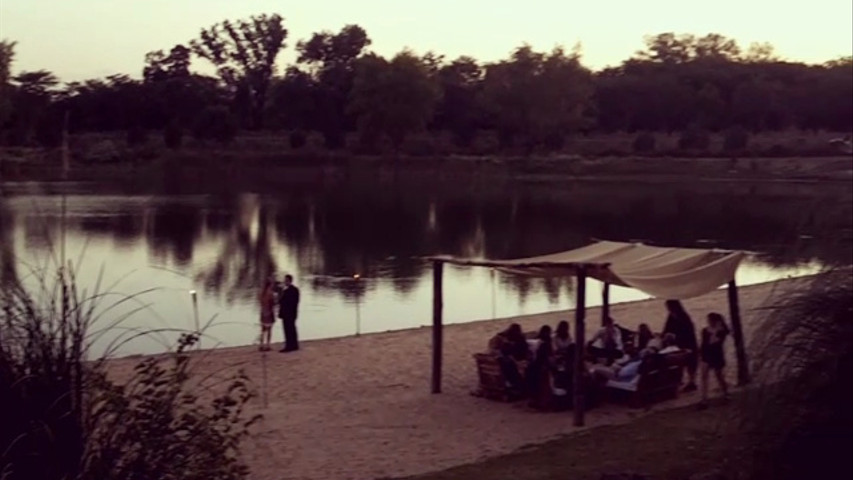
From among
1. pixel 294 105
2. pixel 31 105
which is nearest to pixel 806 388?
pixel 31 105

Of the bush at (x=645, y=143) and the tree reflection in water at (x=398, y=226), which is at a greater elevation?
the bush at (x=645, y=143)

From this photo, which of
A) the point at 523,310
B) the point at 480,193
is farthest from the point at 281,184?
the point at 523,310

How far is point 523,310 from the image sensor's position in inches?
911

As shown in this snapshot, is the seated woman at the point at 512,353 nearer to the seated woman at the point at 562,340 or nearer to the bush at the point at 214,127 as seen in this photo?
the seated woman at the point at 562,340

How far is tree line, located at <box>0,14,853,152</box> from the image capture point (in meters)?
79.0

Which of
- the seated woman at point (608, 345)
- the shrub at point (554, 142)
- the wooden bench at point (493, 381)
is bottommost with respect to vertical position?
the wooden bench at point (493, 381)

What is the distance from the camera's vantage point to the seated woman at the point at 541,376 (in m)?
12.0

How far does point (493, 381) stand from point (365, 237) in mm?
25226

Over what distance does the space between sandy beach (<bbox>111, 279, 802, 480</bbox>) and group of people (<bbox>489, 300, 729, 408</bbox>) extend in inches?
11.2

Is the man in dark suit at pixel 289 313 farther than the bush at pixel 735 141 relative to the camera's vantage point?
No

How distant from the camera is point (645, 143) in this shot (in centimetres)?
7631

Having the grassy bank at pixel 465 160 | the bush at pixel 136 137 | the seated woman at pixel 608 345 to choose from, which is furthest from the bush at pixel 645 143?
the seated woman at pixel 608 345

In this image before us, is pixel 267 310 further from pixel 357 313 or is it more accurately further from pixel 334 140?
pixel 334 140

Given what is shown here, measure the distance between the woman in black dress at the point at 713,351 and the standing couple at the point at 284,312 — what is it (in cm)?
640
